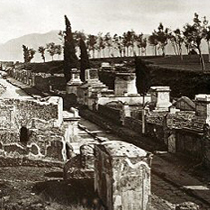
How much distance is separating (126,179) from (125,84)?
768 inches

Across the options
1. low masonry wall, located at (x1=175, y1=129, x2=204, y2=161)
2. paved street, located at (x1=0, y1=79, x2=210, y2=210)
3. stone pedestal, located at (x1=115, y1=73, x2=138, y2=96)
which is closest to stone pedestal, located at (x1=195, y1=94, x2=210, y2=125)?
low masonry wall, located at (x1=175, y1=129, x2=204, y2=161)

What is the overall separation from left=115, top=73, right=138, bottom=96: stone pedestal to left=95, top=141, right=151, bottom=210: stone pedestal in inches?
742

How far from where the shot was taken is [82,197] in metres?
9.45

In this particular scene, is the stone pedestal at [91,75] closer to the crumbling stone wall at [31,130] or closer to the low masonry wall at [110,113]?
the low masonry wall at [110,113]

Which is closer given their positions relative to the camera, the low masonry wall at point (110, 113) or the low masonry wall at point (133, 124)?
the low masonry wall at point (133, 124)

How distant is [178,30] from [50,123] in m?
44.8

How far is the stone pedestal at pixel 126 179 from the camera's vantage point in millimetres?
8523

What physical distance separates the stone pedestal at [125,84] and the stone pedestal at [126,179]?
18859 millimetres

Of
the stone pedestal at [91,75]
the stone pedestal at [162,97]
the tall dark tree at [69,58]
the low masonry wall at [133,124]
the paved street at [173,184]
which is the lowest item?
the paved street at [173,184]

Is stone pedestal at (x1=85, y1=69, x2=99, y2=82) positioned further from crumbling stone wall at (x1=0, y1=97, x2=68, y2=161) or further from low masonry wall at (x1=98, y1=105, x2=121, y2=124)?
crumbling stone wall at (x1=0, y1=97, x2=68, y2=161)

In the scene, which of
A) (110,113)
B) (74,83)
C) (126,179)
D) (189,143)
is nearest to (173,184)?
(189,143)

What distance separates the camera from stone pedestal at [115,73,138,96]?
27703 mm

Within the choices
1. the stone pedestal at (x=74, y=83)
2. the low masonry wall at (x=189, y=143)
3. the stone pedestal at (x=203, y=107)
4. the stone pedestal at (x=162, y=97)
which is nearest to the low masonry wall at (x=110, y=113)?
the stone pedestal at (x=162, y=97)

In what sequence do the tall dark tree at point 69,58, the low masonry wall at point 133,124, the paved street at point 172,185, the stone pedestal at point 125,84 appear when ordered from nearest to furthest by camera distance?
the paved street at point 172,185, the low masonry wall at point 133,124, the stone pedestal at point 125,84, the tall dark tree at point 69,58
